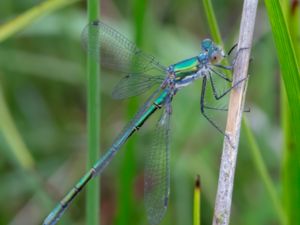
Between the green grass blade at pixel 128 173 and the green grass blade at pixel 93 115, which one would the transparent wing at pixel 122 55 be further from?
the green grass blade at pixel 93 115

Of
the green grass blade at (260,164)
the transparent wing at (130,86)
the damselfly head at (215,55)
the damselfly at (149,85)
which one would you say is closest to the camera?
the green grass blade at (260,164)

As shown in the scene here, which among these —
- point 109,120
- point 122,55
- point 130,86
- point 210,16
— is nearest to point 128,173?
point 130,86

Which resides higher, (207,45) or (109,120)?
(109,120)

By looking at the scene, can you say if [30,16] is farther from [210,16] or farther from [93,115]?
[210,16]

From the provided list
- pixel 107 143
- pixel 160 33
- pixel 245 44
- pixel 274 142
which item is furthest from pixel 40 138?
pixel 245 44

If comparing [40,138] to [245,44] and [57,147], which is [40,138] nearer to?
[57,147]

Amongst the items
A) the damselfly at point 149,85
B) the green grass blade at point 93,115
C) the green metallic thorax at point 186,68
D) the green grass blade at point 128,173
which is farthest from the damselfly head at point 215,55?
the green grass blade at point 93,115

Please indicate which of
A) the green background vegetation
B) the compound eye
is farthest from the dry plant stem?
the green background vegetation
